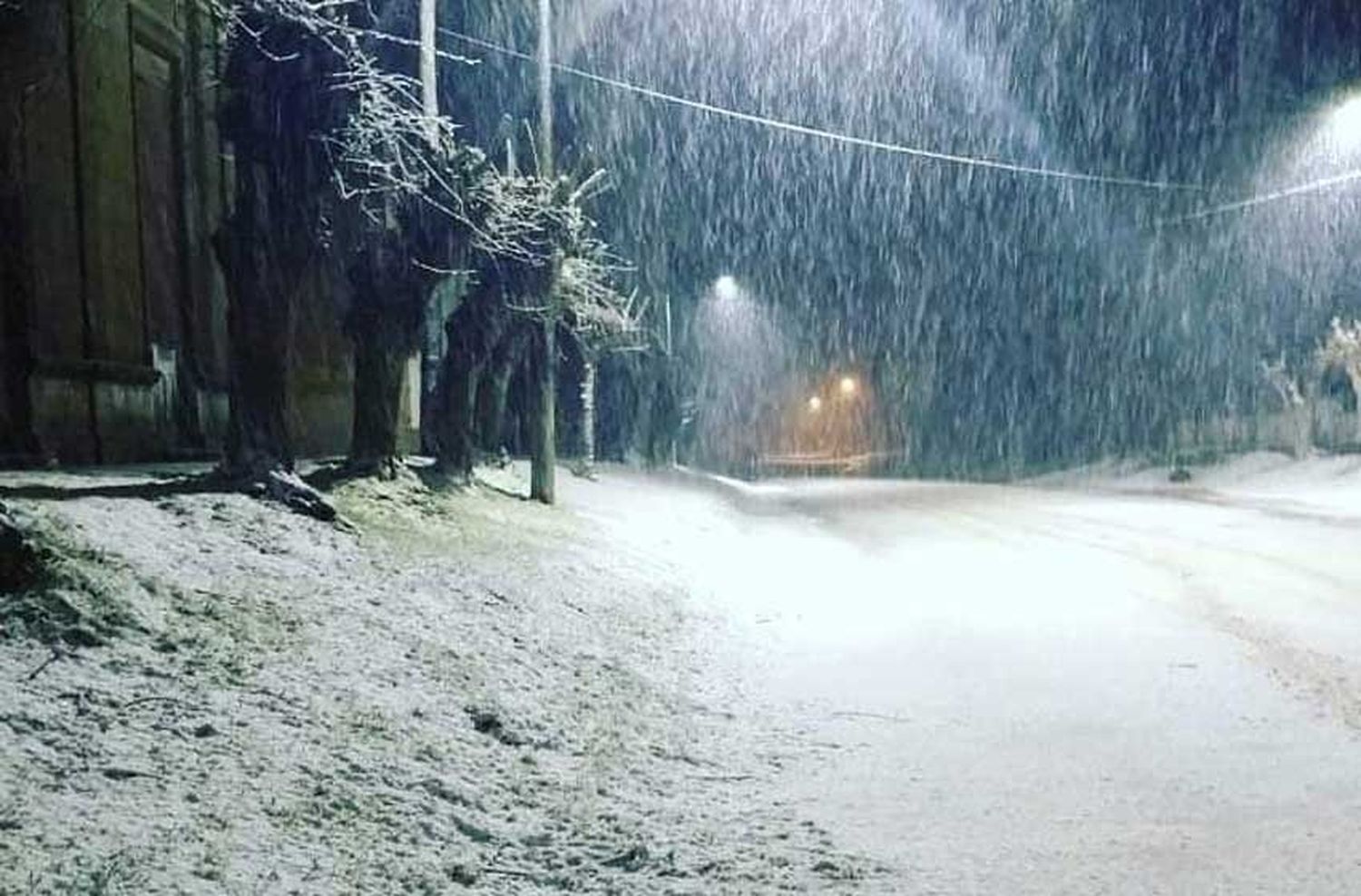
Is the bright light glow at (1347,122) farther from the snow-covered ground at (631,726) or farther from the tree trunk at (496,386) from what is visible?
the tree trunk at (496,386)

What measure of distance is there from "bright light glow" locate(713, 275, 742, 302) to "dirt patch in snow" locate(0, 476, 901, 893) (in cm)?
4573

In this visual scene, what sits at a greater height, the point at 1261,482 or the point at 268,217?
the point at 268,217

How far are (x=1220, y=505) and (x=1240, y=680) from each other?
17.6m

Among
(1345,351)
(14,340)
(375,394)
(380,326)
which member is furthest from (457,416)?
(1345,351)

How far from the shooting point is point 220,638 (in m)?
5.87

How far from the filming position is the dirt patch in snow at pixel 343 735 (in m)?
3.98

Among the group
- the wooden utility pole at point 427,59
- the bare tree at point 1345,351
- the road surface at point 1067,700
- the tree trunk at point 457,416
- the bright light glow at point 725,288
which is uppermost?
the bright light glow at point 725,288

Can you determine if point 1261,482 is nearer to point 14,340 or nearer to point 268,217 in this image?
point 268,217

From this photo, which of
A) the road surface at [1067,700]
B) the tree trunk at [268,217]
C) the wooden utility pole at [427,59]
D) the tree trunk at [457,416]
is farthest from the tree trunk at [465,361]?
the tree trunk at [268,217]

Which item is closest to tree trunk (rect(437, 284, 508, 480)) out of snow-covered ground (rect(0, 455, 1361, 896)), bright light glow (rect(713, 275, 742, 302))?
snow-covered ground (rect(0, 455, 1361, 896))

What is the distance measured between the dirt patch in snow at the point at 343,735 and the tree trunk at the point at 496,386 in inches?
280

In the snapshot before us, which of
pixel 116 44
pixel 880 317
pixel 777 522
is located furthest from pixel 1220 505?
pixel 880 317

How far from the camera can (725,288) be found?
5366 cm

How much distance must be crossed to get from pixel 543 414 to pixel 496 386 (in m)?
2.14
